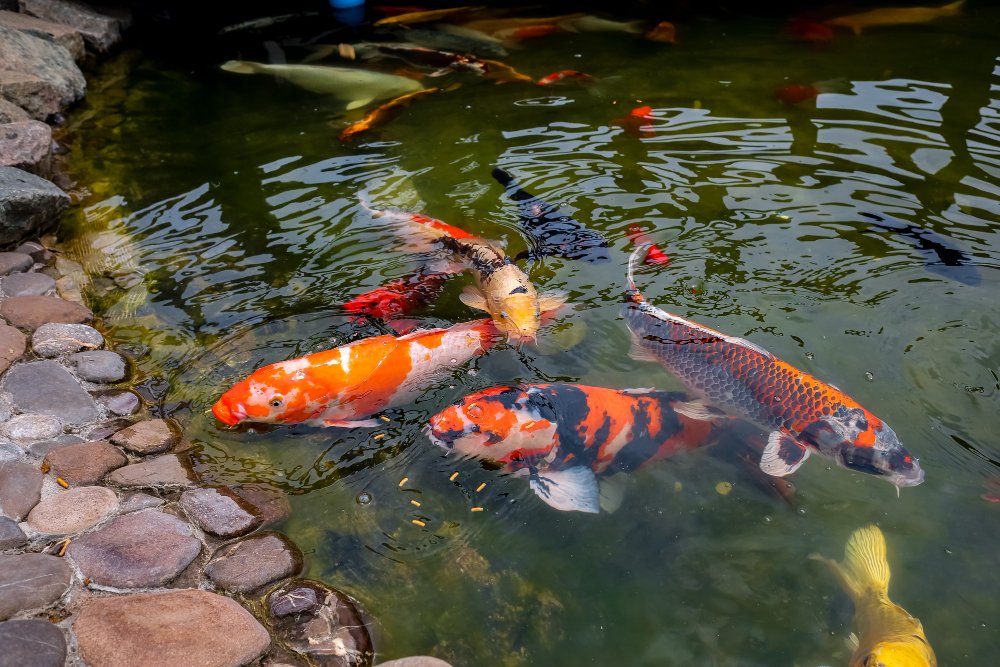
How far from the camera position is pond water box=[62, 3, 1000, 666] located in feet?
11.3

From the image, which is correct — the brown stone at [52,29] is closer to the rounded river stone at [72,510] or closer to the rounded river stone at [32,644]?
the rounded river stone at [72,510]

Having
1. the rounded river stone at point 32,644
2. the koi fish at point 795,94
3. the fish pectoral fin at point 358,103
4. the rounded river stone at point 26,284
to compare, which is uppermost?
the fish pectoral fin at point 358,103

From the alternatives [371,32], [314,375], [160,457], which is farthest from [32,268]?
[371,32]

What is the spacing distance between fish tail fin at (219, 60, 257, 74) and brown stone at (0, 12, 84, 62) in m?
1.72

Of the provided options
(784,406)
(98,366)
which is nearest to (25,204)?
(98,366)

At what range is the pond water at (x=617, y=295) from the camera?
11.3 ft

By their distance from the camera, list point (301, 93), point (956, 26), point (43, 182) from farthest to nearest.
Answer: point (956, 26)
point (301, 93)
point (43, 182)

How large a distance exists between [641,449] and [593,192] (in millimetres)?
2963

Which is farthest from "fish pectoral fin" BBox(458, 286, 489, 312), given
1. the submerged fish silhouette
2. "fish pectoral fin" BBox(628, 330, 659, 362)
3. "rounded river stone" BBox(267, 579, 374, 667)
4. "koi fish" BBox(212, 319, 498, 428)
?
the submerged fish silhouette

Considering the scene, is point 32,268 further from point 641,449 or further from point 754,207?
point 754,207

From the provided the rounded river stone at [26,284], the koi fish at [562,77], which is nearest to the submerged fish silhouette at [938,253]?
the koi fish at [562,77]

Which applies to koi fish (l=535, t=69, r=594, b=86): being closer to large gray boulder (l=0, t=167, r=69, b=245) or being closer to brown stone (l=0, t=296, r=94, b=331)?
large gray boulder (l=0, t=167, r=69, b=245)

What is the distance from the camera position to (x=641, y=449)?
3.98 metres

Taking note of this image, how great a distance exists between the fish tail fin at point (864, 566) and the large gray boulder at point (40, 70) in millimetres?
8180
